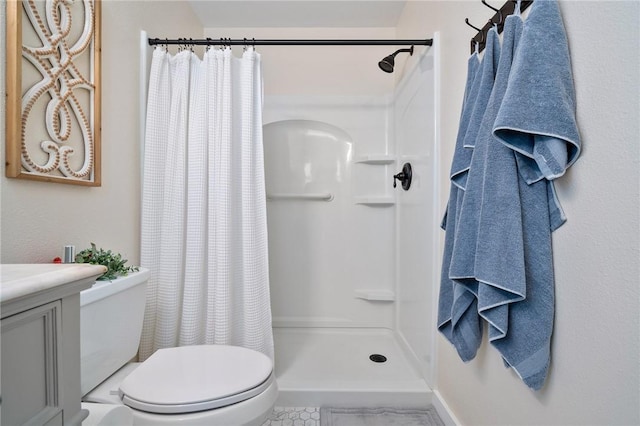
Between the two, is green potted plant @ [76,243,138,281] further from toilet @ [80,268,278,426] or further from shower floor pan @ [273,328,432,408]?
shower floor pan @ [273,328,432,408]

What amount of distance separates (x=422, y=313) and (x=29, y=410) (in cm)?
160

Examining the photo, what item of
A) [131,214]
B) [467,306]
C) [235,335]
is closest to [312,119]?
[131,214]

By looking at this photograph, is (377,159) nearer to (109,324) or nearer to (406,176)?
(406,176)

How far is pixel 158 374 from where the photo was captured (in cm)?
102

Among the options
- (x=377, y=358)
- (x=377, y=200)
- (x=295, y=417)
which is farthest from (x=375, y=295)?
(x=295, y=417)

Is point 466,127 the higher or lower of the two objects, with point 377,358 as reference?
higher

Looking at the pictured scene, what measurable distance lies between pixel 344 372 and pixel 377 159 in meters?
1.42

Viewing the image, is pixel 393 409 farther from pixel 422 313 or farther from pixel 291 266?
pixel 291 266

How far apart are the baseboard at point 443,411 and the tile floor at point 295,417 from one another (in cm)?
54

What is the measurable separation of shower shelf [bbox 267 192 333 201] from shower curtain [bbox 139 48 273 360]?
0.87 meters

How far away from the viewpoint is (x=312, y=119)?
2398 millimetres

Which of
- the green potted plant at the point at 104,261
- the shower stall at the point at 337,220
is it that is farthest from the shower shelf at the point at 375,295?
the green potted plant at the point at 104,261

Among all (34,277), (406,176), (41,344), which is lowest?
(41,344)

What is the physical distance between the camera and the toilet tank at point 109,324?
0.94 meters
